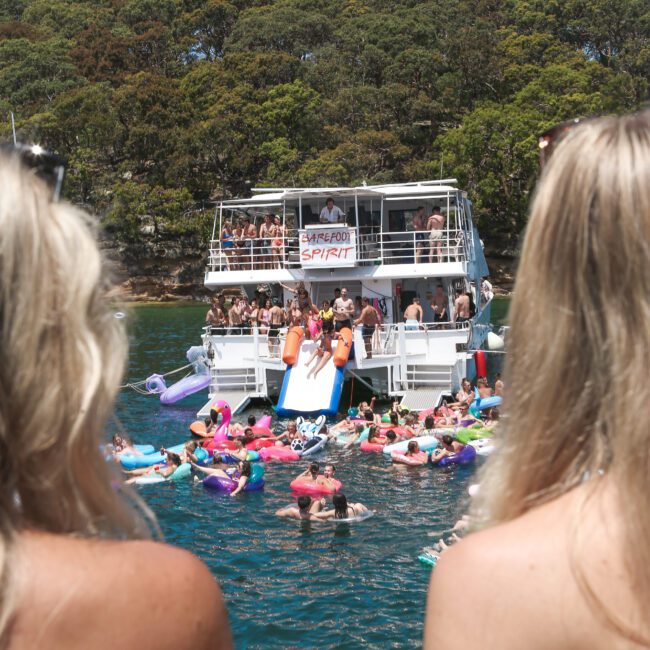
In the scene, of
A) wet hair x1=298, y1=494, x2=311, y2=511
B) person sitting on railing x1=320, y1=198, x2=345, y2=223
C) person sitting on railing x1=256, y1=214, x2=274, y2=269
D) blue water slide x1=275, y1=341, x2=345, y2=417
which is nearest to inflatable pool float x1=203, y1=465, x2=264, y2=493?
wet hair x1=298, y1=494, x2=311, y2=511

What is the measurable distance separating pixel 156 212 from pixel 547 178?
69552 mm

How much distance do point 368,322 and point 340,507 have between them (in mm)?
10675

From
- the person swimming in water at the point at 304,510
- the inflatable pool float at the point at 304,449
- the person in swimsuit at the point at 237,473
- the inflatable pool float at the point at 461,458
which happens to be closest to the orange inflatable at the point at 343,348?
the inflatable pool float at the point at 304,449

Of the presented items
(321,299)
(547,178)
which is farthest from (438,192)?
(547,178)

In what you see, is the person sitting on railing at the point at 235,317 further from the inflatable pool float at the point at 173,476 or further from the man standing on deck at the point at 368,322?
the inflatable pool float at the point at 173,476

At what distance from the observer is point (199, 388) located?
28.4 metres

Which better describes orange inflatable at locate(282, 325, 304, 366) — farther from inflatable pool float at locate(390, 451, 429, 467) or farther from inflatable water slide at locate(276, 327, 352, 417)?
inflatable pool float at locate(390, 451, 429, 467)

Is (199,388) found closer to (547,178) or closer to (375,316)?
(375,316)

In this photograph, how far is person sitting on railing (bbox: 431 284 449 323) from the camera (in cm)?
2664

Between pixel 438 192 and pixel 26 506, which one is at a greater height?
pixel 438 192

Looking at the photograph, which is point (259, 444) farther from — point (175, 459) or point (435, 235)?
point (435, 235)

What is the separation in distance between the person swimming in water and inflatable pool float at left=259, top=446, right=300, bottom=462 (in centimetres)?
420

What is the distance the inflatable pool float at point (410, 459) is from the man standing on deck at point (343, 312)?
20.8 feet

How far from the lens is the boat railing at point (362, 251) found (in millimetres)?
26656
